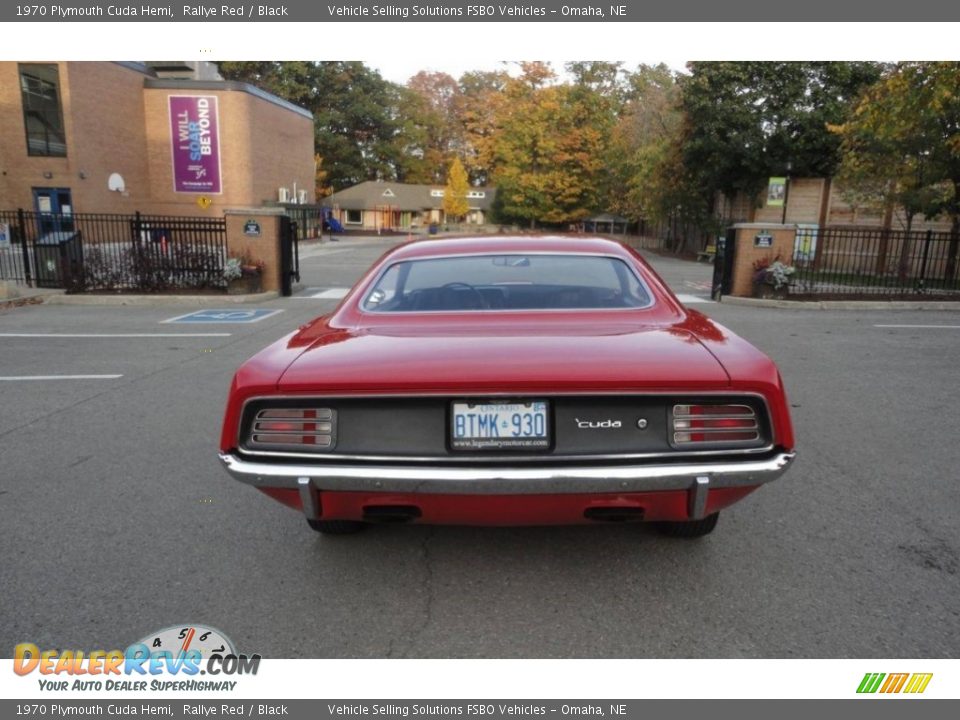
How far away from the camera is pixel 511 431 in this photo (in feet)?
8.34

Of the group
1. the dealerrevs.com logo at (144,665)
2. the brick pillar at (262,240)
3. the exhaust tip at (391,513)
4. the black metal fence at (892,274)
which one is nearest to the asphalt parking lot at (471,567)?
the dealerrevs.com logo at (144,665)

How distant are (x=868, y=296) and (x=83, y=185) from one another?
32397 millimetres

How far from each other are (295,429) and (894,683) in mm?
2374

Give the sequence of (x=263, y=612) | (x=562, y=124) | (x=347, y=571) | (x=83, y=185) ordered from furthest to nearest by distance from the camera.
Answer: (x=562, y=124), (x=83, y=185), (x=347, y=571), (x=263, y=612)

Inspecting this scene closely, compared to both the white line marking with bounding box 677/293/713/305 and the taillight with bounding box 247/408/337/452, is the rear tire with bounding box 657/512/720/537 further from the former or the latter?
the white line marking with bounding box 677/293/713/305

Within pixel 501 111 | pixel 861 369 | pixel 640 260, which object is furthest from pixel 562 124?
pixel 640 260

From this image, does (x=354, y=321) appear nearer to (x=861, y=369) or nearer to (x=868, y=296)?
(x=861, y=369)

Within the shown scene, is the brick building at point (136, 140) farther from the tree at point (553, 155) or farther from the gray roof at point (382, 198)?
the gray roof at point (382, 198)

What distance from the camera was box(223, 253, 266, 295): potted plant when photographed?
1434 cm

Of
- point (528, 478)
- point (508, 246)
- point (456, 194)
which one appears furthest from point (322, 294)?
point (456, 194)

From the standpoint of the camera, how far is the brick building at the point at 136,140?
99.3 feet

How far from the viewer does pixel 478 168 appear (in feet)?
283

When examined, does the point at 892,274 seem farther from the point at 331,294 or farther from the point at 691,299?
the point at 331,294

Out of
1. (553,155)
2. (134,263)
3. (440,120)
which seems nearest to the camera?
(134,263)
